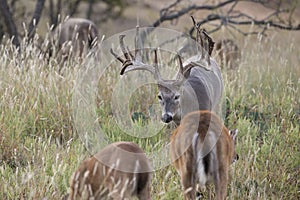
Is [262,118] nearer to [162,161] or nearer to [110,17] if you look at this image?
[162,161]

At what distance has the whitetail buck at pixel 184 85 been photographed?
5.95 meters

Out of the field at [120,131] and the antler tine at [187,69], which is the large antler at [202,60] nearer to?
the antler tine at [187,69]

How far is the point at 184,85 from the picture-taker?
6.30m

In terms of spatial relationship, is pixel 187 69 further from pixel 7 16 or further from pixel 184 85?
pixel 7 16

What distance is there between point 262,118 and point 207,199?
203cm

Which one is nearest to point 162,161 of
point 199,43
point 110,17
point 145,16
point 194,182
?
point 194,182

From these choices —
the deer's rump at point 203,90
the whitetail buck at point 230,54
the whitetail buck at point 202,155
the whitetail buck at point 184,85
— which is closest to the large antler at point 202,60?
the whitetail buck at point 184,85

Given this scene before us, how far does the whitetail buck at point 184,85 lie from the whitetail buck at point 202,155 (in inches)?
57.7

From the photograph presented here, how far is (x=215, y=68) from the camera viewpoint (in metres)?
6.90

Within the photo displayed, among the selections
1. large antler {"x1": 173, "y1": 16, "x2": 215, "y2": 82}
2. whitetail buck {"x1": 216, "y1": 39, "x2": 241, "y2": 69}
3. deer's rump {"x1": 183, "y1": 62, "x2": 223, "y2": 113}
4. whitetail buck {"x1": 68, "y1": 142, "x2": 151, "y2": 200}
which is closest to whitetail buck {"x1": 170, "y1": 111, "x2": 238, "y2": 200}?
whitetail buck {"x1": 68, "y1": 142, "x2": 151, "y2": 200}

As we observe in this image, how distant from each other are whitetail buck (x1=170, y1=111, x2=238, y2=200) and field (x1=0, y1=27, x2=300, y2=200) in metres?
0.19

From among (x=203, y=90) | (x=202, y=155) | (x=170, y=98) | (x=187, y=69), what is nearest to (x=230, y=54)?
(x=203, y=90)

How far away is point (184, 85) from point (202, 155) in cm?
230

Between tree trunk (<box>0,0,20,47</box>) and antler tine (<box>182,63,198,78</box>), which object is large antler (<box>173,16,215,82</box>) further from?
tree trunk (<box>0,0,20,47</box>)
